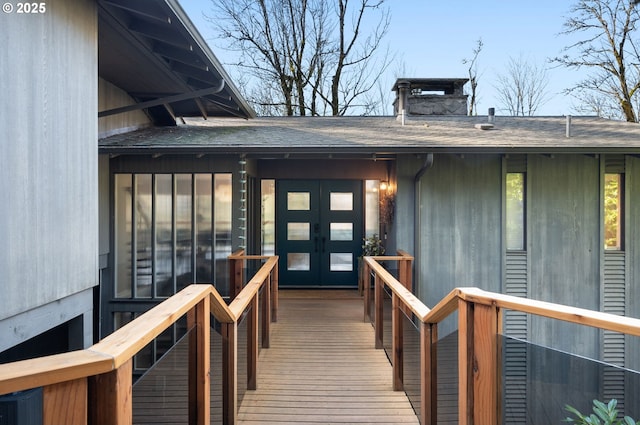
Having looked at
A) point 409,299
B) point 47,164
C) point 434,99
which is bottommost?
point 409,299

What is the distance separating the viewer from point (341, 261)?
29.3 ft

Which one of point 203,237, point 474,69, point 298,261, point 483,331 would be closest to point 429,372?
point 483,331

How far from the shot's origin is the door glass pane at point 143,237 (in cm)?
720

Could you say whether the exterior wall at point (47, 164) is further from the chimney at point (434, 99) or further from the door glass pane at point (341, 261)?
the chimney at point (434, 99)

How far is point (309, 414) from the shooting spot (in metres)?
3.43

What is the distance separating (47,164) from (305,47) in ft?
48.0

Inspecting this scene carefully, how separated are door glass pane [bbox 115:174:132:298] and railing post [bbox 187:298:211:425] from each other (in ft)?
17.6

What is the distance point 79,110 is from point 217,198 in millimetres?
2982

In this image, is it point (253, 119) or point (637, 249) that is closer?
point (637, 249)

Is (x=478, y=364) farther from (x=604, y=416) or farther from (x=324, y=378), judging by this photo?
(x=324, y=378)

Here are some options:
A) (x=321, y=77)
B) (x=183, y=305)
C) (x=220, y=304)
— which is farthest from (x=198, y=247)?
(x=321, y=77)

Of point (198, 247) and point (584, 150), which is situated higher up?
point (584, 150)

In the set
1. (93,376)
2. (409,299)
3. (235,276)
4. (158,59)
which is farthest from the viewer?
(235,276)

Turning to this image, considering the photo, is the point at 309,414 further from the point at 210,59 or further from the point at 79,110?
the point at 210,59
